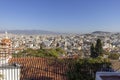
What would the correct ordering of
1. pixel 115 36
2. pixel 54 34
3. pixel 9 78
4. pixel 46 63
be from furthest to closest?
1. pixel 54 34
2. pixel 115 36
3. pixel 46 63
4. pixel 9 78

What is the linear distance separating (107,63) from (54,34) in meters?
88.7

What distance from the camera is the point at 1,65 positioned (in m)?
9.35

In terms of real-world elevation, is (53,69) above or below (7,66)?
below

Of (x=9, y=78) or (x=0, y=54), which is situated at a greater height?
(x=0, y=54)

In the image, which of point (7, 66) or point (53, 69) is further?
point (53, 69)

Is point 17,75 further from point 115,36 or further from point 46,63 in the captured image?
point 115,36

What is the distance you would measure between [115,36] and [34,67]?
218 feet

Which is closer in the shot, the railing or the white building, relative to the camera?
the white building

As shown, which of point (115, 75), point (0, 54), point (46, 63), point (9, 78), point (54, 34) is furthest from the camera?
point (54, 34)

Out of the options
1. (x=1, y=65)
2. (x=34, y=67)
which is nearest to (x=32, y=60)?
(x=34, y=67)

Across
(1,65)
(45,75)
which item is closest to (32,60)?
(45,75)

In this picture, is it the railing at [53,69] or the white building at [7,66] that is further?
the railing at [53,69]

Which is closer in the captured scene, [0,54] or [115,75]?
[115,75]

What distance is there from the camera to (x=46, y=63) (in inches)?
430
